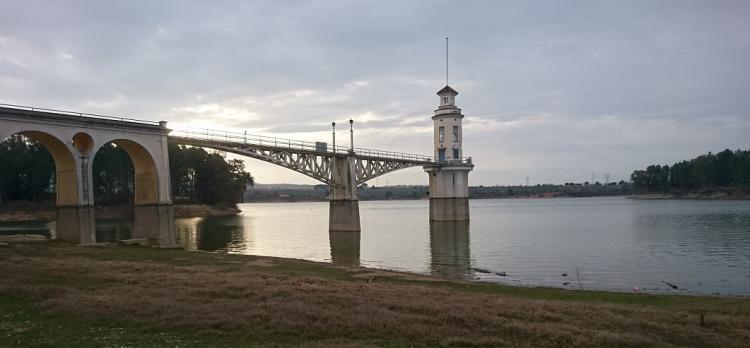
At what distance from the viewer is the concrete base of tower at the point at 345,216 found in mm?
62906

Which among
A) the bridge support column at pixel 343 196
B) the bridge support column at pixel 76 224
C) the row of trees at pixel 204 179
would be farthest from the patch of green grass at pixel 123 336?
the row of trees at pixel 204 179

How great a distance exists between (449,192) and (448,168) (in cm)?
374

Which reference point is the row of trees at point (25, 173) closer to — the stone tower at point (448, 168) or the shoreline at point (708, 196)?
the stone tower at point (448, 168)

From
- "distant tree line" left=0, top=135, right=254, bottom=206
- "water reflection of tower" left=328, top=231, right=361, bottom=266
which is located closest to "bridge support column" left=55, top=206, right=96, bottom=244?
"water reflection of tower" left=328, top=231, right=361, bottom=266

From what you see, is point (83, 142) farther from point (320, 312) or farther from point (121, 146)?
point (320, 312)

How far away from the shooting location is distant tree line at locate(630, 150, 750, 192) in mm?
158250

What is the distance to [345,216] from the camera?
63312 millimetres

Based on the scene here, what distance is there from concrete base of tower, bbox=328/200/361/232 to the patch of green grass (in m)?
48.9

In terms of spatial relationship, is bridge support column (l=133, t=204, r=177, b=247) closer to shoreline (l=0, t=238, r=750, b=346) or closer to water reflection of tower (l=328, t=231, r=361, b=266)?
water reflection of tower (l=328, t=231, r=361, b=266)

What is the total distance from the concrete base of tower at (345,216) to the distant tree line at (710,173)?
13623cm

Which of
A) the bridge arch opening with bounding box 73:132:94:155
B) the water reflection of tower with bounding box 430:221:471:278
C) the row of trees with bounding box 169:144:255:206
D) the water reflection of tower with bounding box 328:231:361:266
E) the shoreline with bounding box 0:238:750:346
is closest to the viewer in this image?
the shoreline with bounding box 0:238:750:346

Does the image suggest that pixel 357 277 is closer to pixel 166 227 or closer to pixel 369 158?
pixel 166 227

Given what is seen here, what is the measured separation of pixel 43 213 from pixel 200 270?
86363mm

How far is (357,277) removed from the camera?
26219 mm
